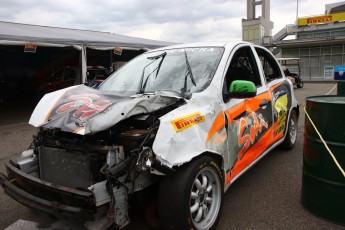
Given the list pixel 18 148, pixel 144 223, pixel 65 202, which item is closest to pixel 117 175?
pixel 65 202

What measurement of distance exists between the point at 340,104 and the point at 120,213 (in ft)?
6.89

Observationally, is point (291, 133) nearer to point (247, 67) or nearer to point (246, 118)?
point (247, 67)

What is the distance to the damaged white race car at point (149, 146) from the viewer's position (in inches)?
93.5

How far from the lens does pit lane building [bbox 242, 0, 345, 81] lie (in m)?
30.2

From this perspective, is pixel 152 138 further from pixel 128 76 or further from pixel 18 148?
pixel 18 148

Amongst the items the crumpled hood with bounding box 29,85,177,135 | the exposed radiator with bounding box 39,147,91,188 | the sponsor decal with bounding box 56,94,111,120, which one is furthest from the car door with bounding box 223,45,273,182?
the exposed radiator with bounding box 39,147,91,188

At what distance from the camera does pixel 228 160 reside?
10.1ft

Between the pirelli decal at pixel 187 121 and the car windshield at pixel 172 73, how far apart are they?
348mm

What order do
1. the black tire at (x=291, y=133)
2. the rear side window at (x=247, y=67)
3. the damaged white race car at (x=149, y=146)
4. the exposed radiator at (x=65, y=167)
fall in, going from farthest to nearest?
the black tire at (x=291, y=133) < the rear side window at (x=247, y=67) < the exposed radiator at (x=65, y=167) < the damaged white race car at (x=149, y=146)

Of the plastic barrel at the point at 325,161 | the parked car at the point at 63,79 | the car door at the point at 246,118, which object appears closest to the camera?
the plastic barrel at the point at 325,161

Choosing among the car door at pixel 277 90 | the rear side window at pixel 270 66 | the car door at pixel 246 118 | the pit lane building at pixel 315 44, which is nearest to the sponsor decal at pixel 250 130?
the car door at pixel 246 118

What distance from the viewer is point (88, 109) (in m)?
2.82

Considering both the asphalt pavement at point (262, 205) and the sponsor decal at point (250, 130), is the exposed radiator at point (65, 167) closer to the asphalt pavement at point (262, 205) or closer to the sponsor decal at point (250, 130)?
the asphalt pavement at point (262, 205)

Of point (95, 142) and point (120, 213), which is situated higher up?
point (95, 142)
